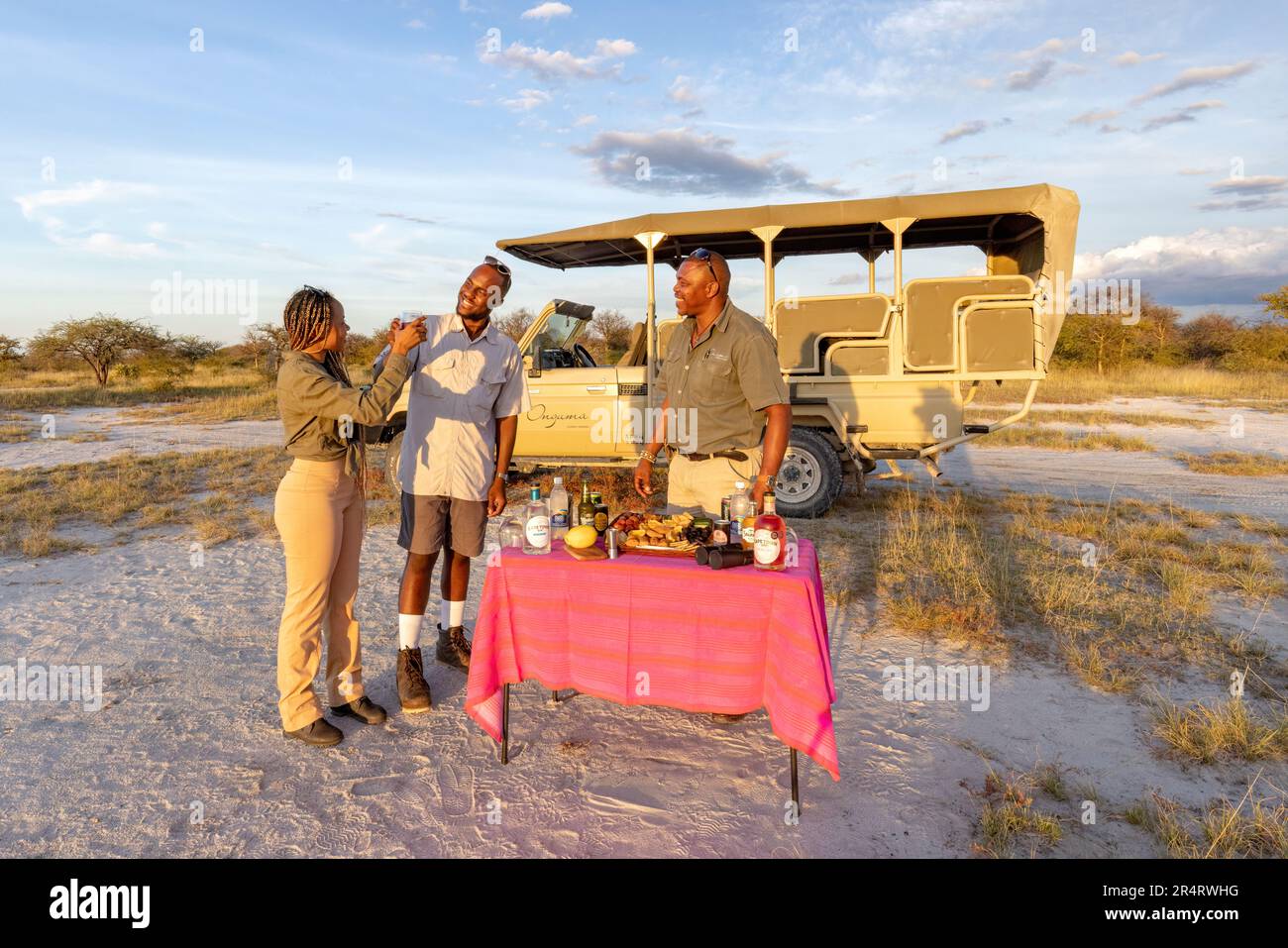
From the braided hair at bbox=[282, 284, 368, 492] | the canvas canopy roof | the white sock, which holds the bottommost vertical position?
the white sock

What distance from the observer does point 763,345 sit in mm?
3320

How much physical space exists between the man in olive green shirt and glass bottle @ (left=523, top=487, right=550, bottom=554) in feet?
2.04

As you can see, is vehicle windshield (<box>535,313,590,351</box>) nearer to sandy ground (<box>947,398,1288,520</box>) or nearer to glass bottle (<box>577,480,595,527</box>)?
glass bottle (<box>577,480,595,527</box>)

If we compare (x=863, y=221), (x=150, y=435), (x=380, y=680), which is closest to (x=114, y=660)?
(x=380, y=680)

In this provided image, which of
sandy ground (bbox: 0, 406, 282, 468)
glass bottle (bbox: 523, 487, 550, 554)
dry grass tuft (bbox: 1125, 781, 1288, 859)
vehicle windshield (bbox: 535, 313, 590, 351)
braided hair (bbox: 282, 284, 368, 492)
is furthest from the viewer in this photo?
sandy ground (bbox: 0, 406, 282, 468)

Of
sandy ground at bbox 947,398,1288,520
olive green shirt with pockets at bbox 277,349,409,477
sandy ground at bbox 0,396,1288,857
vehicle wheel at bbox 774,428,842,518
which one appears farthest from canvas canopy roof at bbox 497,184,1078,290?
olive green shirt with pockets at bbox 277,349,409,477

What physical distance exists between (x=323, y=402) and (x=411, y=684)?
146 cm

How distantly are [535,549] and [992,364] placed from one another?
5.10 metres

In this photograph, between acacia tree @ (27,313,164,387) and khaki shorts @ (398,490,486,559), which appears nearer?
khaki shorts @ (398,490,486,559)

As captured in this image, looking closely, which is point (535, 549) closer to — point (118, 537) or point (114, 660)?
point (114, 660)

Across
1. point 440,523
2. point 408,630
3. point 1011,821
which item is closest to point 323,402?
point 440,523

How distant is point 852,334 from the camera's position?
6.97 metres

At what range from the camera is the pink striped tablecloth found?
2.63 meters

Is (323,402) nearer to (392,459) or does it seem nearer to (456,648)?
(456,648)
